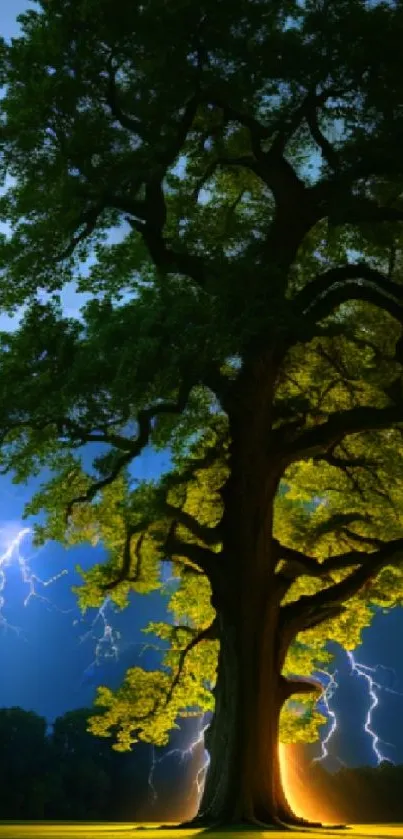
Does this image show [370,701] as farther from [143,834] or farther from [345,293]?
[143,834]

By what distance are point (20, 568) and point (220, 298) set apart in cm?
2333

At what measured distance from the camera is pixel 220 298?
26.4 ft

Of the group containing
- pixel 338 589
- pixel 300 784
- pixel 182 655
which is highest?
pixel 338 589

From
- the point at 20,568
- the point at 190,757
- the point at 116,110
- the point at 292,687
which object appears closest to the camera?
the point at 116,110

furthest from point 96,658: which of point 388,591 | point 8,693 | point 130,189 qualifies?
point 130,189

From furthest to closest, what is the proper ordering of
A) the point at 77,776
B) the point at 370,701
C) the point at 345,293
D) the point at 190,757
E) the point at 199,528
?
the point at 370,701
the point at 190,757
the point at 77,776
the point at 345,293
the point at 199,528

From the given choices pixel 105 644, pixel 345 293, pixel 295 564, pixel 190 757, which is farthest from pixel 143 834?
pixel 105 644

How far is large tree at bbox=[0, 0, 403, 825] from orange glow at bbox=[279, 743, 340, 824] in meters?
10.2

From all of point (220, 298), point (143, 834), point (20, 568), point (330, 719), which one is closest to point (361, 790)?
point (330, 719)

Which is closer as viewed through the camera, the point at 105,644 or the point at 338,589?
the point at 338,589

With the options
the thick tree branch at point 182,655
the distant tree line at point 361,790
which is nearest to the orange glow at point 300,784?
the distant tree line at point 361,790

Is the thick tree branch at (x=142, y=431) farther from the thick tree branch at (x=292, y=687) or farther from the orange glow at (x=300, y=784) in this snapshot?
the orange glow at (x=300, y=784)

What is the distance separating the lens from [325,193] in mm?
10125

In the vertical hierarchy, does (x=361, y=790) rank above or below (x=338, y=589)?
below
